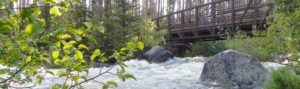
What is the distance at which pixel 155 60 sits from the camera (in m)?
13.5

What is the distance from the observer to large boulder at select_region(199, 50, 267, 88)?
16.9 feet

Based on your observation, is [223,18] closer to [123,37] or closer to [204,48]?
[204,48]

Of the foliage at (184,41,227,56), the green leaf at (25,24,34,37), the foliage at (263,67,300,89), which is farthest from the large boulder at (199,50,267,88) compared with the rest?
the foliage at (184,41,227,56)

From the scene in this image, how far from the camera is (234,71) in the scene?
5.34m

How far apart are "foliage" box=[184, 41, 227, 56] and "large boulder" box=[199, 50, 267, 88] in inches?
528

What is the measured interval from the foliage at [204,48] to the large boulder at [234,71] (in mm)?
13409

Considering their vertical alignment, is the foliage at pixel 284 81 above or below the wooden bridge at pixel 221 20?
below

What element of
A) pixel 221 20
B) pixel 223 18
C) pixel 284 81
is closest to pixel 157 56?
pixel 223 18

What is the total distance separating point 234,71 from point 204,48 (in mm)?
14097

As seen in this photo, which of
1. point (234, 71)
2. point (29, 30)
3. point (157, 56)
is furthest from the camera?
point (157, 56)

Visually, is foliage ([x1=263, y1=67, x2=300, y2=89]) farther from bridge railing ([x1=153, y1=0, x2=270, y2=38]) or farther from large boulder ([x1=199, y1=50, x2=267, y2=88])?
bridge railing ([x1=153, y1=0, x2=270, y2=38])

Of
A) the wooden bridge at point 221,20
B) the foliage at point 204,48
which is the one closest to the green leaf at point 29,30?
the wooden bridge at point 221,20

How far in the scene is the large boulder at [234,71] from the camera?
5152 millimetres

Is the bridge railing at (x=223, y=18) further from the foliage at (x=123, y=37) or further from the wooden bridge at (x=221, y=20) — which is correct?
the foliage at (x=123, y=37)
